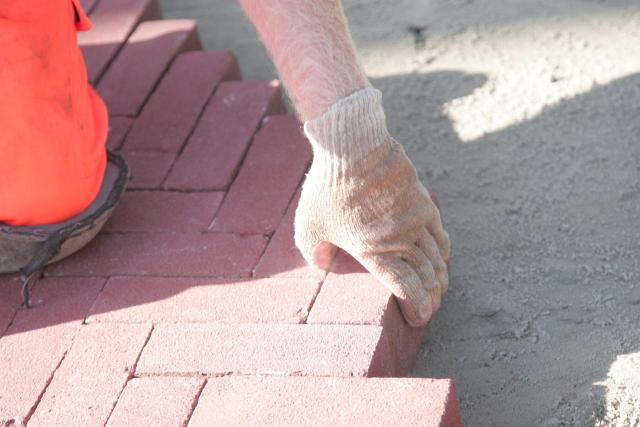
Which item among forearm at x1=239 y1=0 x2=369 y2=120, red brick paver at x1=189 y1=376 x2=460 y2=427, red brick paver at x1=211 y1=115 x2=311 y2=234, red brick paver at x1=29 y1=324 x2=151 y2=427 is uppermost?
forearm at x1=239 y1=0 x2=369 y2=120

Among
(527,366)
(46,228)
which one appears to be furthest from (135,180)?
(527,366)

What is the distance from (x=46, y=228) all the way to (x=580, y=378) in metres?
1.29

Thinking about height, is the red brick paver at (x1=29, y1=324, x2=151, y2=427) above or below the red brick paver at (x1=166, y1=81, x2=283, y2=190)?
Result: above

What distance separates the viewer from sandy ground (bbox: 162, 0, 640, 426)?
231 cm

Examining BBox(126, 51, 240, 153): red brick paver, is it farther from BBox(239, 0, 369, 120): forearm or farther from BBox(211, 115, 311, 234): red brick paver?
BBox(239, 0, 369, 120): forearm

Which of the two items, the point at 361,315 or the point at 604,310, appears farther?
the point at 604,310

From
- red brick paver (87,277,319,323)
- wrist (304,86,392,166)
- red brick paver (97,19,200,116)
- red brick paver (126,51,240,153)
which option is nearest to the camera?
wrist (304,86,392,166)

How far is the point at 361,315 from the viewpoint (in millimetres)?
2254

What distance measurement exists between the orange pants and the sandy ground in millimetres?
943

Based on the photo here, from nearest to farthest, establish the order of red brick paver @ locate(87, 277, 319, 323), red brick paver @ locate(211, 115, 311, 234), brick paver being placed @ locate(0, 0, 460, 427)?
brick paver being placed @ locate(0, 0, 460, 427)
red brick paver @ locate(87, 277, 319, 323)
red brick paver @ locate(211, 115, 311, 234)

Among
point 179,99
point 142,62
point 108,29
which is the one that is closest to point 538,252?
point 179,99

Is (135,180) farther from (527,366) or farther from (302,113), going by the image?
(527,366)

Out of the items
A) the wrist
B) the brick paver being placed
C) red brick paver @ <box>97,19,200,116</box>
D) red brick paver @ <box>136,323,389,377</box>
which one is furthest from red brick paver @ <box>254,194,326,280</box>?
red brick paver @ <box>97,19,200,116</box>

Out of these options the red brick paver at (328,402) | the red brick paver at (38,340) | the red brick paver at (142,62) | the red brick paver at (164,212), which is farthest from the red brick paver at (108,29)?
the red brick paver at (328,402)
